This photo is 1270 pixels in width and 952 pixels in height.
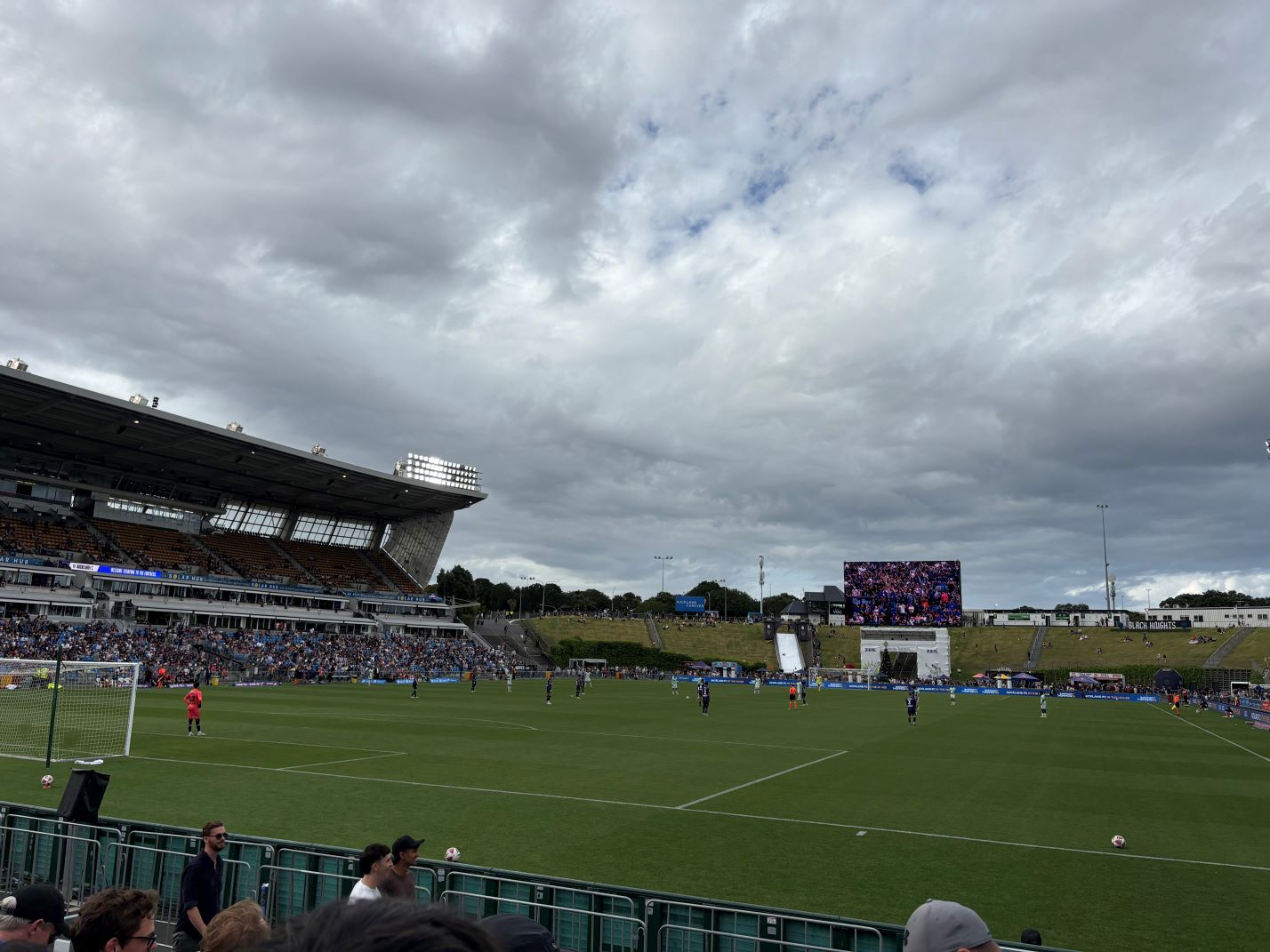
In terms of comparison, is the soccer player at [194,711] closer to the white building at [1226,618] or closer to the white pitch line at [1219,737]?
the white pitch line at [1219,737]

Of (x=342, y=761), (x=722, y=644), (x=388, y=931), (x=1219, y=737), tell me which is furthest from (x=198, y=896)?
(x=722, y=644)

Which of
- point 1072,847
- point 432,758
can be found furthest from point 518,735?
point 1072,847

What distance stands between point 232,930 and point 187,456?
257ft

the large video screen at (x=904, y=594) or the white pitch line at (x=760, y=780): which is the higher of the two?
the large video screen at (x=904, y=594)

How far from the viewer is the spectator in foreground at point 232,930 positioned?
14.5 ft

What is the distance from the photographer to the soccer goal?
2339 centimetres

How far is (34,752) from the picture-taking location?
23344 millimetres

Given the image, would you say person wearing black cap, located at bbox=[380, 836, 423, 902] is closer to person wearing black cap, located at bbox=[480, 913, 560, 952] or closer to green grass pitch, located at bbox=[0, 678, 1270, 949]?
green grass pitch, located at bbox=[0, 678, 1270, 949]

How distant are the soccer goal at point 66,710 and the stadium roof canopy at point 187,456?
102 ft

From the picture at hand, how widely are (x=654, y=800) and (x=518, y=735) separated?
13130mm

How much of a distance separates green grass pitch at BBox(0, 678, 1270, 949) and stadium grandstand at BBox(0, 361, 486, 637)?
112 feet

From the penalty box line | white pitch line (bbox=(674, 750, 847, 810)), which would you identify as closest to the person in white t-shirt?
the penalty box line

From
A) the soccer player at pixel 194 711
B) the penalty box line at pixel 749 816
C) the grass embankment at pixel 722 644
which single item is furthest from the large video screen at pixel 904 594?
the penalty box line at pixel 749 816

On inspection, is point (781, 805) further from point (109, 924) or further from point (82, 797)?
point (109, 924)
